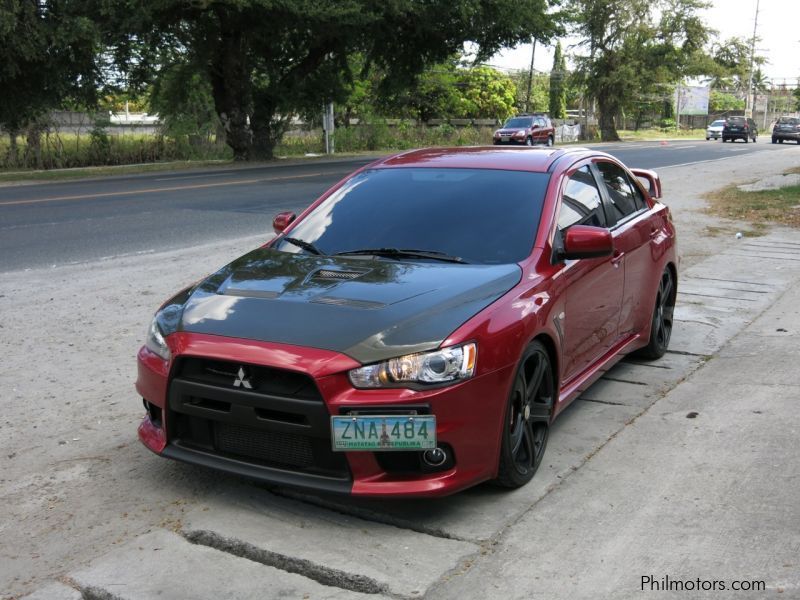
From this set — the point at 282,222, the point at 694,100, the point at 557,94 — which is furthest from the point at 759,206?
the point at 694,100

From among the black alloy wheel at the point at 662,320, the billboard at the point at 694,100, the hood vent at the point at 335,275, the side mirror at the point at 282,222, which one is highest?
the billboard at the point at 694,100

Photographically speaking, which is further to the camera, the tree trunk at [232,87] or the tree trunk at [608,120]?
the tree trunk at [608,120]

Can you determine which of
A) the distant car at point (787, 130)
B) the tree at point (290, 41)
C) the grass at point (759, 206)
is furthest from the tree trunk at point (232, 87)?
the distant car at point (787, 130)

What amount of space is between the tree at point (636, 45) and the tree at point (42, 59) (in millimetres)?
49320

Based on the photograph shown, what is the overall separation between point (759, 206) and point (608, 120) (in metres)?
56.4

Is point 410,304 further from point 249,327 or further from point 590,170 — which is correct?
point 590,170

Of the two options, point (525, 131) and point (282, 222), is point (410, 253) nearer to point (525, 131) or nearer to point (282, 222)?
point (282, 222)

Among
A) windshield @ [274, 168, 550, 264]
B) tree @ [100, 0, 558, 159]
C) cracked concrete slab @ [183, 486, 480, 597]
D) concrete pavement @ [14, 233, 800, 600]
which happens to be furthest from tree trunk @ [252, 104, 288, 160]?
cracked concrete slab @ [183, 486, 480, 597]

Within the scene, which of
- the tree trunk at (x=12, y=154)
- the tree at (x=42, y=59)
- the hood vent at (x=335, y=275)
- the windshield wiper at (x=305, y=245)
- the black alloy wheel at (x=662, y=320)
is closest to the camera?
the hood vent at (x=335, y=275)

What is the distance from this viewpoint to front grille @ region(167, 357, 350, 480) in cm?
361

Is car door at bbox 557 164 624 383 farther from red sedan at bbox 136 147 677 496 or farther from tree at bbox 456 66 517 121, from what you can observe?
tree at bbox 456 66 517 121

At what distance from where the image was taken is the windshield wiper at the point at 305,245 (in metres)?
4.97

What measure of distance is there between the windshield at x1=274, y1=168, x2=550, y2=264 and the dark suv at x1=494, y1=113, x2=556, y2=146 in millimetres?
39992
